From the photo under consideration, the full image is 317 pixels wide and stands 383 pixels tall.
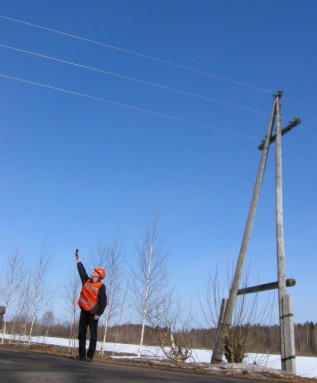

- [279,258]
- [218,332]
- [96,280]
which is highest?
[279,258]

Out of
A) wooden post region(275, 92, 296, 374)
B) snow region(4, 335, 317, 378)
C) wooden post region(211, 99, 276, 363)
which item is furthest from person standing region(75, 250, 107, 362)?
wooden post region(275, 92, 296, 374)

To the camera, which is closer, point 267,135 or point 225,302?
point 225,302

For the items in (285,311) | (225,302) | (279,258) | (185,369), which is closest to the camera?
(185,369)

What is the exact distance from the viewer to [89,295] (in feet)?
25.1

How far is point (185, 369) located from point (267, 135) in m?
7.24

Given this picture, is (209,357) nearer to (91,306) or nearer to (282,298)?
(282,298)

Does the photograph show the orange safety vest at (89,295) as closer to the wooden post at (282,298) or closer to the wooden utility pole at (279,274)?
the wooden utility pole at (279,274)

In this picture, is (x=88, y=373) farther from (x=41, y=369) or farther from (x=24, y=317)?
(x=24, y=317)

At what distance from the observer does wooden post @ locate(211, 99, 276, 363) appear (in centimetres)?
987

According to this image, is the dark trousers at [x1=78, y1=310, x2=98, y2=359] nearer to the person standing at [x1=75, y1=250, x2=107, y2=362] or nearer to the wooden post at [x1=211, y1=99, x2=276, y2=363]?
the person standing at [x1=75, y1=250, x2=107, y2=362]

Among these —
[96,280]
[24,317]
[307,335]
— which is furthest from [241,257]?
[307,335]

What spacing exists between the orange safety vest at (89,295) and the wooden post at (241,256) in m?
3.65

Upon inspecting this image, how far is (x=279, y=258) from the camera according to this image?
9.99 m

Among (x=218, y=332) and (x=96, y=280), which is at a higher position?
(x=96, y=280)
